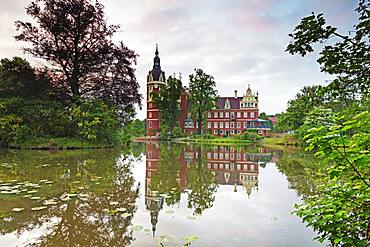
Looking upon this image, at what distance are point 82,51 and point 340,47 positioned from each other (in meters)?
20.1

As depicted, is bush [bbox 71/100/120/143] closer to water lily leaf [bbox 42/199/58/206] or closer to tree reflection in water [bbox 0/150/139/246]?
tree reflection in water [bbox 0/150/139/246]

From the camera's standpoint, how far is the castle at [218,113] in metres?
53.0

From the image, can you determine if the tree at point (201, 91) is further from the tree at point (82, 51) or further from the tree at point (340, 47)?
the tree at point (340, 47)

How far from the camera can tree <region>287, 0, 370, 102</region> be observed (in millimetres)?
2792

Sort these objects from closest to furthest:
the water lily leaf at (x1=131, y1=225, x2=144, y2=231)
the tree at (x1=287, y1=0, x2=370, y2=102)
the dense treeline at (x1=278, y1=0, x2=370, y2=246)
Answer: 1. the dense treeline at (x1=278, y1=0, x2=370, y2=246)
2. the tree at (x1=287, y1=0, x2=370, y2=102)
3. the water lily leaf at (x1=131, y1=225, x2=144, y2=231)

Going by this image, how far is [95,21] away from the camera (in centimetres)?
2008

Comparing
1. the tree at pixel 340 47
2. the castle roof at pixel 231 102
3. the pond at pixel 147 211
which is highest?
the castle roof at pixel 231 102

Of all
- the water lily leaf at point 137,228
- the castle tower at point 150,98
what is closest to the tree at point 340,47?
the water lily leaf at point 137,228

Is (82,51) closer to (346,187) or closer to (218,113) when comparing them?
(346,187)

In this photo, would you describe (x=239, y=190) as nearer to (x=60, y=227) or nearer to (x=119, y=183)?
(x=119, y=183)

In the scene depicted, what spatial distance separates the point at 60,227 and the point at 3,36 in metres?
20.6

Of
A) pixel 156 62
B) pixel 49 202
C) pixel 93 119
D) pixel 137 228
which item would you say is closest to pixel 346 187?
pixel 137 228

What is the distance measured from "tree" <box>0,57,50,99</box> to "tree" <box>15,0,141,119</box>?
3.48ft

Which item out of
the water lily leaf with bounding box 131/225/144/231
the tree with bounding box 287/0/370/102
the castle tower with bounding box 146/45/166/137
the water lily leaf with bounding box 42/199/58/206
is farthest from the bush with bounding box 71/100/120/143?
the castle tower with bounding box 146/45/166/137
